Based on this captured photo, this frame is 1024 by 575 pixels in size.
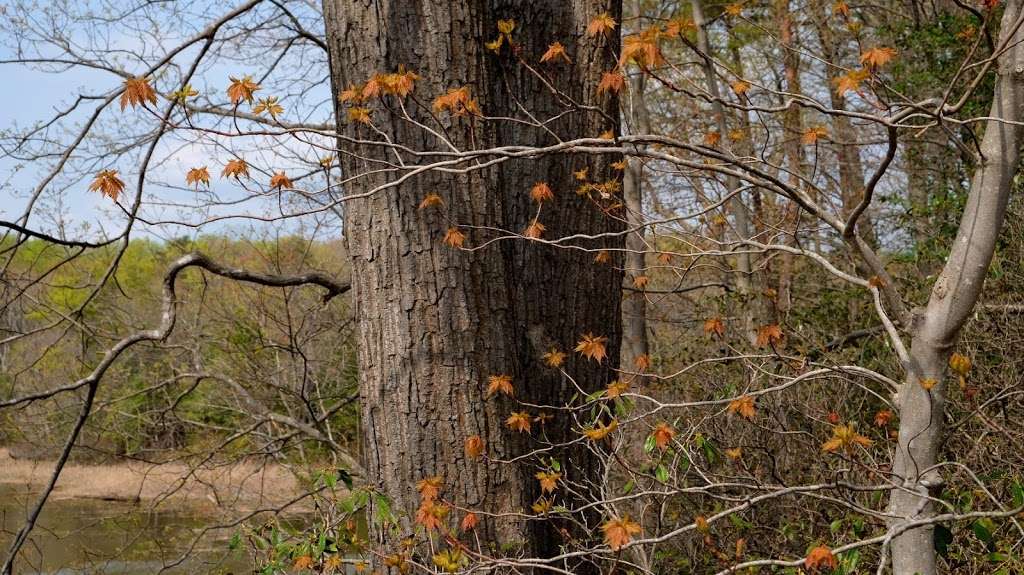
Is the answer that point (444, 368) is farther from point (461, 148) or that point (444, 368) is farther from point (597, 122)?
point (597, 122)

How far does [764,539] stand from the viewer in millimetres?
4934

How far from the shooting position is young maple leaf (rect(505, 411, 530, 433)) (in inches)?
136

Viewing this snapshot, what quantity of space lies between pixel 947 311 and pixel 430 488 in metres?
1.82

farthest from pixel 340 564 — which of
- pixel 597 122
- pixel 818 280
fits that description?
pixel 818 280

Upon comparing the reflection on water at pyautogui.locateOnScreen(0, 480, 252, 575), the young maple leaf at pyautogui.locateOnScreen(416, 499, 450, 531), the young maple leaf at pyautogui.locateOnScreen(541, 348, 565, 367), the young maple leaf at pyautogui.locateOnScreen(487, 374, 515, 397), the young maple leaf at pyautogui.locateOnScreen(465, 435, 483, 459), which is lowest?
the reflection on water at pyautogui.locateOnScreen(0, 480, 252, 575)

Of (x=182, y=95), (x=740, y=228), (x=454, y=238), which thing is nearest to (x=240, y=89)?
(x=182, y=95)

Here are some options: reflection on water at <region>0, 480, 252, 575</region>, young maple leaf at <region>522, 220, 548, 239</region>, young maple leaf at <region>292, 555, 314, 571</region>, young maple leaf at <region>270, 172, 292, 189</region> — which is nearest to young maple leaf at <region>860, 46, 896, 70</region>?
young maple leaf at <region>522, 220, 548, 239</region>

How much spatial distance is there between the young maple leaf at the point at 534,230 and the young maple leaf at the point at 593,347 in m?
0.45

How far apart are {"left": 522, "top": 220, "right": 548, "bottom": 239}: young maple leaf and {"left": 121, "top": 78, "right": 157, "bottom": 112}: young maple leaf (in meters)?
1.36

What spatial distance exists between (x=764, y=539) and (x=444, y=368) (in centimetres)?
236

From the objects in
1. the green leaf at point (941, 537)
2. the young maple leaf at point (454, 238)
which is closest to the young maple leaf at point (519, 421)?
the young maple leaf at point (454, 238)

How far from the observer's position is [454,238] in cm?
342

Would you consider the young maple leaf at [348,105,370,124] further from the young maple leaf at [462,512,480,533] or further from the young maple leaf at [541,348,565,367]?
the young maple leaf at [462,512,480,533]

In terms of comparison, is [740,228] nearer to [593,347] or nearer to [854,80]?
[593,347]
